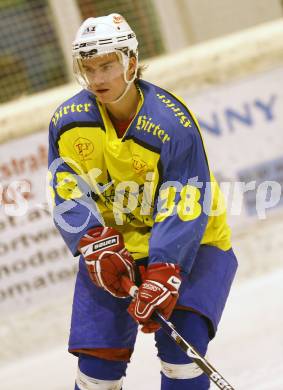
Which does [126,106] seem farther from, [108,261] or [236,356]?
[236,356]

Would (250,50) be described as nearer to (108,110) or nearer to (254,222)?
(254,222)

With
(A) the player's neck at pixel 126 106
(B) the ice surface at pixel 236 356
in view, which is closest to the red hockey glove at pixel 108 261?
(A) the player's neck at pixel 126 106

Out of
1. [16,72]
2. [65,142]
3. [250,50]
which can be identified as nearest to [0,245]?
[16,72]

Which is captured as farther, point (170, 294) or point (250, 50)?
point (250, 50)

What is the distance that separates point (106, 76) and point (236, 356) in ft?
5.24

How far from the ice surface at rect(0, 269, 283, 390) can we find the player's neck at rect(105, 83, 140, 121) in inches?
44.8

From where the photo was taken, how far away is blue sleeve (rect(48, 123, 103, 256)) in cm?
267

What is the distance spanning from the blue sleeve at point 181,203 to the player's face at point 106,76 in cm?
21

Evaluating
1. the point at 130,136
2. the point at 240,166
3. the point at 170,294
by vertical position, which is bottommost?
the point at 240,166

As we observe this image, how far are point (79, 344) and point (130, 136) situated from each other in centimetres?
59

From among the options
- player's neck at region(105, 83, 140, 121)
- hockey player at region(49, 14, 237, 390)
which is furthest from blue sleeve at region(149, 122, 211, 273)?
player's neck at region(105, 83, 140, 121)

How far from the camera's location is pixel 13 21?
5.57 metres

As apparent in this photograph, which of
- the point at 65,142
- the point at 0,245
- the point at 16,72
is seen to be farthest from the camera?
the point at 16,72

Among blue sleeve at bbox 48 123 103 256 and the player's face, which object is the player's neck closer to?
the player's face
